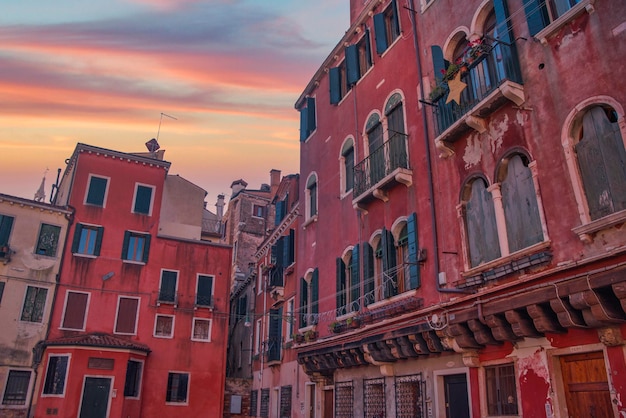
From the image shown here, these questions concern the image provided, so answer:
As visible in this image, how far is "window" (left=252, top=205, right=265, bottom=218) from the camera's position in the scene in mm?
41594

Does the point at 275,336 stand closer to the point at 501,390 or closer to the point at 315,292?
the point at 315,292

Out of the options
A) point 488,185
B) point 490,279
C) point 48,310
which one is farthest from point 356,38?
point 48,310

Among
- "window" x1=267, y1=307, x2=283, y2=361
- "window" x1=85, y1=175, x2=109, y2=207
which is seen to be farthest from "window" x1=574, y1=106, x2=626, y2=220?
"window" x1=85, y1=175, x2=109, y2=207

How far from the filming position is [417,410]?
482 inches

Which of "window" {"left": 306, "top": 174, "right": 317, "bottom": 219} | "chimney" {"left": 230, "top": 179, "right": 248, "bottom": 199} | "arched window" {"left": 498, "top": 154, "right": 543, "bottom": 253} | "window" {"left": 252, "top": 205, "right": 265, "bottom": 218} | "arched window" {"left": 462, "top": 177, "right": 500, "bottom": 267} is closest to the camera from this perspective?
"arched window" {"left": 498, "top": 154, "right": 543, "bottom": 253}

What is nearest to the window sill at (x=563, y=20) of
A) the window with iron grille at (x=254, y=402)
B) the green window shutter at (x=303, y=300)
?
the green window shutter at (x=303, y=300)

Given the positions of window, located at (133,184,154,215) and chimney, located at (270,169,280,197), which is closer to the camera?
window, located at (133,184,154,215)

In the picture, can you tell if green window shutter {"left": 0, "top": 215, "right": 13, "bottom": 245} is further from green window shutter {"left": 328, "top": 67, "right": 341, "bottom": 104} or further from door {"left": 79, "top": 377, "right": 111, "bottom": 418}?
green window shutter {"left": 328, "top": 67, "right": 341, "bottom": 104}

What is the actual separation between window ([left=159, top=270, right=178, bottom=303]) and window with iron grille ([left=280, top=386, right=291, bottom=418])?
9.09 meters

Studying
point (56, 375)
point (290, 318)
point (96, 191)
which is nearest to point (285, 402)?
point (290, 318)

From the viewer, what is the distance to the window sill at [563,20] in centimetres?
890

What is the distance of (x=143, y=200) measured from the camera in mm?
29078

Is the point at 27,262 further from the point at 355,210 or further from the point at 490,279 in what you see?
the point at 490,279

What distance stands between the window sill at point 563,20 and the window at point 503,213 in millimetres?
2311
